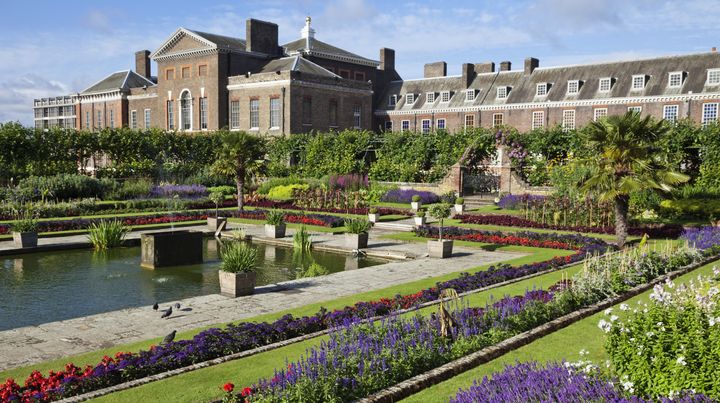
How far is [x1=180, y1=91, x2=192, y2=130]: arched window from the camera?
50.0 meters

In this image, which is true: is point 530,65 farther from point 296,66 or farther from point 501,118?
point 296,66

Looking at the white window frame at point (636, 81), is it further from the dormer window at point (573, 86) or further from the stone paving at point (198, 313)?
the stone paving at point (198, 313)

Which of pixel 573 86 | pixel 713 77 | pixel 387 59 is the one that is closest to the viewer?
pixel 713 77

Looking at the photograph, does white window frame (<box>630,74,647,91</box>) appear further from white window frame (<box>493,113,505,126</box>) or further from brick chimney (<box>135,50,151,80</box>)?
brick chimney (<box>135,50,151,80</box>)

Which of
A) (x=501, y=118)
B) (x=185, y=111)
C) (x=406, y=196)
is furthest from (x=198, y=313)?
(x=185, y=111)

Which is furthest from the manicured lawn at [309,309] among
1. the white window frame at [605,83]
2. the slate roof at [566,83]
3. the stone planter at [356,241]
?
the white window frame at [605,83]

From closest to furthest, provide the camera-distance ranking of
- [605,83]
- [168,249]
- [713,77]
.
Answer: [168,249] < [713,77] < [605,83]

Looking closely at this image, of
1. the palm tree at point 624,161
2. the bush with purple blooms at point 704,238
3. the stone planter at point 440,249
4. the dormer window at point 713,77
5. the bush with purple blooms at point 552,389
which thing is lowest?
the stone planter at point 440,249

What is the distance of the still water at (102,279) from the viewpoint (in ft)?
34.2

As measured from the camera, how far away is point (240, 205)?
84.2ft

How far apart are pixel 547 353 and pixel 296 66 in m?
40.9

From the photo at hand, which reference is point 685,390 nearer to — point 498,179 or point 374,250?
point 374,250

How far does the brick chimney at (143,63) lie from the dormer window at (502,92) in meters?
36.1

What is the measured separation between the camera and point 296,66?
45656 millimetres
